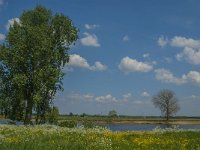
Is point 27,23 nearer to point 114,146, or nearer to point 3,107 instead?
point 3,107

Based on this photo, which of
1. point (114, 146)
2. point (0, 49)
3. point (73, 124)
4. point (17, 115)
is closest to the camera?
point (114, 146)

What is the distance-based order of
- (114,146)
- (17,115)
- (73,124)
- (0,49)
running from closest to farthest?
(114,146) < (73,124) < (0,49) < (17,115)

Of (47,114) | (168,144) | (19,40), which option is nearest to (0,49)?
(19,40)

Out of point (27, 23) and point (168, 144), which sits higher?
point (27, 23)

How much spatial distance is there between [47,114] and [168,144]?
44.5 m

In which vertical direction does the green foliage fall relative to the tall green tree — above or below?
below

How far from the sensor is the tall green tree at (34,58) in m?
59.1

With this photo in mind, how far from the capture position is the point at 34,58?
59.6 metres

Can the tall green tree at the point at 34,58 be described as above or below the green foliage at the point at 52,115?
above

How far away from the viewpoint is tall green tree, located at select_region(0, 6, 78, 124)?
5906 centimetres

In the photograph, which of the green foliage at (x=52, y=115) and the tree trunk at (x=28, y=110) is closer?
the tree trunk at (x=28, y=110)

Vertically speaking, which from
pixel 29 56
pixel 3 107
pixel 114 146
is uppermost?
pixel 29 56

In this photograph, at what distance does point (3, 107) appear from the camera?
6278cm

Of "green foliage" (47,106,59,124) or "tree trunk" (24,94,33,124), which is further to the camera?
"green foliage" (47,106,59,124)
